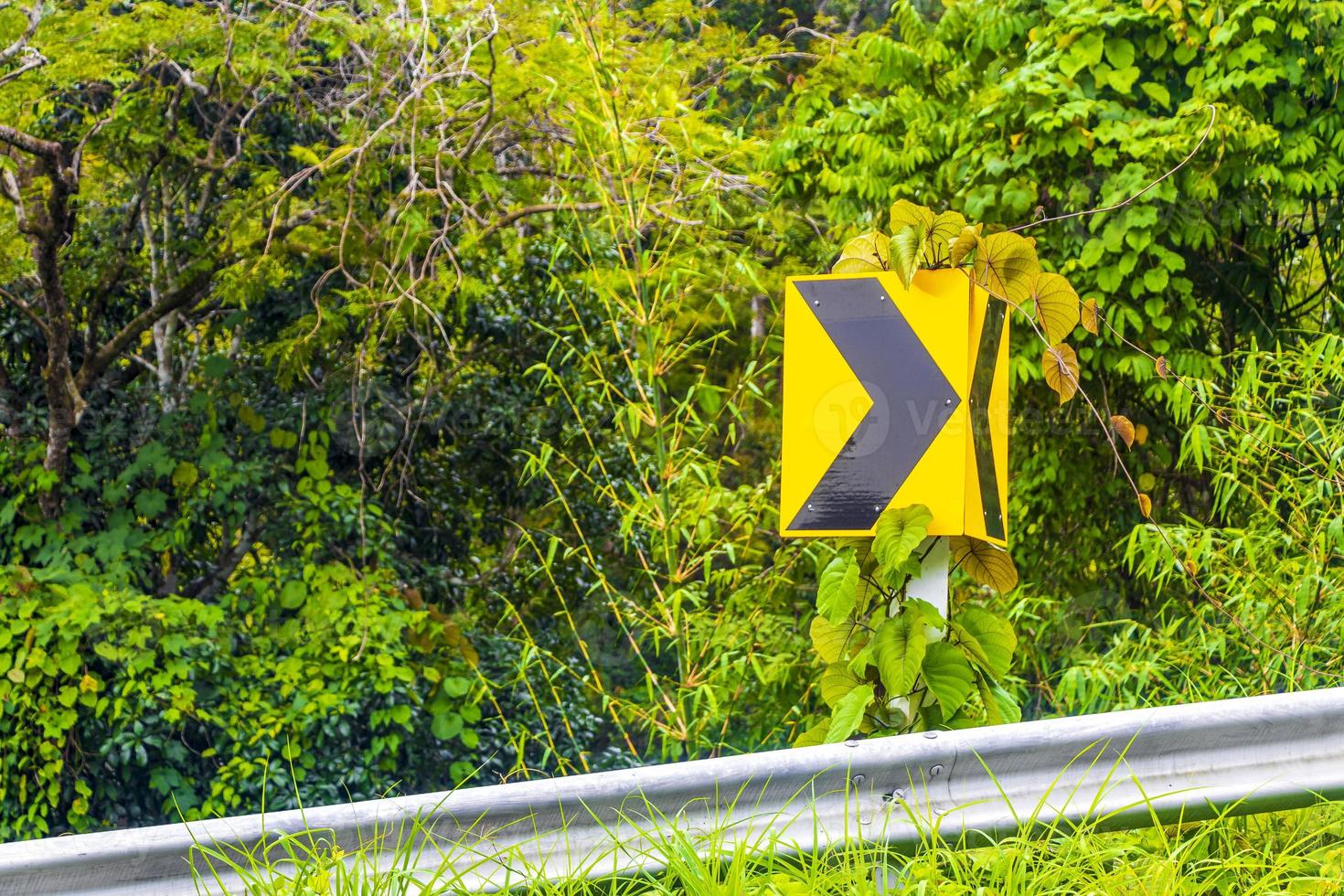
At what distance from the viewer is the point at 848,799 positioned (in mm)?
1713

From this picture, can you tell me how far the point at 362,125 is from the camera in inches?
190

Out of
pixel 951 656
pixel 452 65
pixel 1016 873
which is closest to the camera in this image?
pixel 1016 873

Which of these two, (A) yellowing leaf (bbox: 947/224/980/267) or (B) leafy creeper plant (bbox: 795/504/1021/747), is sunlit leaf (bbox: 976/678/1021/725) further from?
(A) yellowing leaf (bbox: 947/224/980/267)

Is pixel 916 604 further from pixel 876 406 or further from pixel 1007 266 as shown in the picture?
pixel 1007 266

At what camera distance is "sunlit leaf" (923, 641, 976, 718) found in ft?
7.01

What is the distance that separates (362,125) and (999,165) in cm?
240

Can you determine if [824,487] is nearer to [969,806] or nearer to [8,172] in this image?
[969,806]

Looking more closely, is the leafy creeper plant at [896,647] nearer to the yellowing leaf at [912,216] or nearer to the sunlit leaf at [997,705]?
the sunlit leaf at [997,705]

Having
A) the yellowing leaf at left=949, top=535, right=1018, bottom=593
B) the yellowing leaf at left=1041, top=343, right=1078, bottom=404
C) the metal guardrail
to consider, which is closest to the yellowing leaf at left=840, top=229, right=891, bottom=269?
the yellowing leaf at left=1041, top=343, right=1078, bottom=404

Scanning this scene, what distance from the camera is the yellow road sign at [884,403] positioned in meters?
2.13

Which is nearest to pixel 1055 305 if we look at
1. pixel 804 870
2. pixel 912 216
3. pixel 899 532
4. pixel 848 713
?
pixel 912 216

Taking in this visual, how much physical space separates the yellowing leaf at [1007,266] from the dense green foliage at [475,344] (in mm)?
1542

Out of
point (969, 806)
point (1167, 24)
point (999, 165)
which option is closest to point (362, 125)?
point (999, 165)

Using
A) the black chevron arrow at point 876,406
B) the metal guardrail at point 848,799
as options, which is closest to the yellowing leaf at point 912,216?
the black chevron arrow at point 876,406
